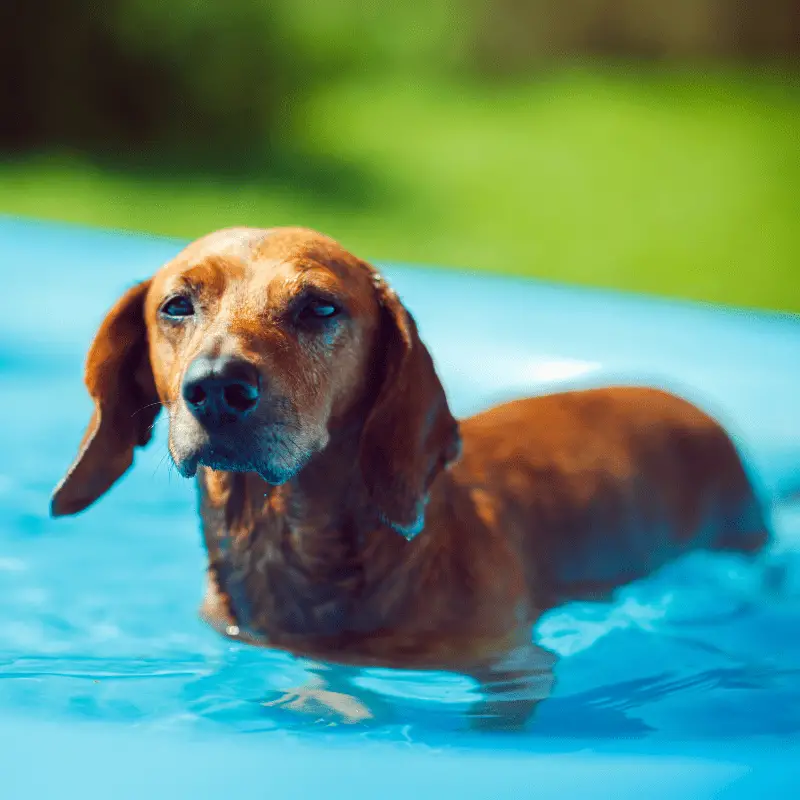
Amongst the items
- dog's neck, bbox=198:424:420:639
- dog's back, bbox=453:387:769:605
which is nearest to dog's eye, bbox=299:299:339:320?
dog's neck, bbox=198:424:420:639

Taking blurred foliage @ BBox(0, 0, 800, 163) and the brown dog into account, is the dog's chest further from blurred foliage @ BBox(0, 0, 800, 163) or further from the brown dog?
blurred foliage @ BBox(0, 0, 800, 163)

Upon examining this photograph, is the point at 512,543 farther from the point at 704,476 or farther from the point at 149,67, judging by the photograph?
the point at 149,67

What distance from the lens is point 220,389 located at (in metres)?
2.59

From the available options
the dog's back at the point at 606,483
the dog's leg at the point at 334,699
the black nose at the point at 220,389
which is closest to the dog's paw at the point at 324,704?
the dog's leg at the point at 334,699

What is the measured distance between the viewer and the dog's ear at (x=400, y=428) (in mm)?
2986

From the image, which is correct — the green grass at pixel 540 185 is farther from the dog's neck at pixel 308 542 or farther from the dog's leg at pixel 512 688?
the dog's neck at pixel 308 542

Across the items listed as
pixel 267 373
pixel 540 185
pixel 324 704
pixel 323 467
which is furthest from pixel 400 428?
pixel 540 185

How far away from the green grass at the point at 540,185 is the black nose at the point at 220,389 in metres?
6.87

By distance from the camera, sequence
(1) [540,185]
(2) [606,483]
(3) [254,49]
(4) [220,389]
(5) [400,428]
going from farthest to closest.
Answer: (3) [254,49] → (1) [540,185] → (2) [606,483] → (5) [400,428] → (4) [220,389]

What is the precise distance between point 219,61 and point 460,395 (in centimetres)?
830

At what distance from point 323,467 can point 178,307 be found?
19.5 inches

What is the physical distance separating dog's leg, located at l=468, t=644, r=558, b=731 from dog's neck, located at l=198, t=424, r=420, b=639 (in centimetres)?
30

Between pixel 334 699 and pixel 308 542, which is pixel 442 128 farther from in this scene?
pixel 334 699

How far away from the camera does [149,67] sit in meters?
13.0
